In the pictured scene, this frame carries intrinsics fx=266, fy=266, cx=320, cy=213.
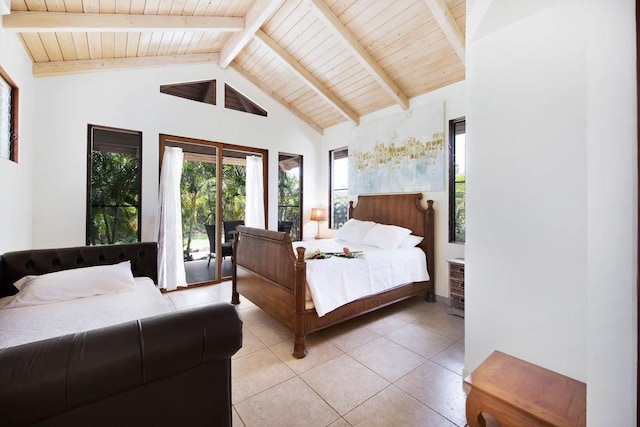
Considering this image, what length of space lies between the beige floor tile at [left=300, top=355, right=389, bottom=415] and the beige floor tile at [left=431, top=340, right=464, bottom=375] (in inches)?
21.7

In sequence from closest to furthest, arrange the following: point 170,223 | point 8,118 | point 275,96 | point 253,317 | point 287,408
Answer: point 287,408 < point 8,118 < point 253,317 < point 170,223 < point 275,96

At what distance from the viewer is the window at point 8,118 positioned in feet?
7.19

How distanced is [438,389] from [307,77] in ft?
12.9

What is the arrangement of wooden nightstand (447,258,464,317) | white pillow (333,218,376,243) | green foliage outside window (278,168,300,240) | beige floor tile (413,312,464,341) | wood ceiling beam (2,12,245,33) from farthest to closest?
green foliage outside window (278,168,300,240)
white pillow (333,218,376,243)
wooden nightstand (447,258,464,317)
beige floor tile (413,312,464,341)
wood ceiling beam (2,12,245,33)

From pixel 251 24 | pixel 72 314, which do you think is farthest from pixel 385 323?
pixel 251 24

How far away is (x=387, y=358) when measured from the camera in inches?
85.0

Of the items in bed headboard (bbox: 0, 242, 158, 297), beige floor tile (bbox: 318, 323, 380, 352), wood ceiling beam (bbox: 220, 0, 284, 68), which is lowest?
beige floor tile (bbox: 318, 323, 380, 352)

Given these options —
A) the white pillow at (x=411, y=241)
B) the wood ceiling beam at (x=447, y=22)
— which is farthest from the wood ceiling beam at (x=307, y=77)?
the white pillow at (x=411, y=241)

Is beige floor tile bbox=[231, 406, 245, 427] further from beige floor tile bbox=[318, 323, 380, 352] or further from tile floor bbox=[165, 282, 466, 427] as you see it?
beige floor tile bbox=[318, 323, 380, 352]

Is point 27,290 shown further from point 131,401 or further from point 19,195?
point 131,401

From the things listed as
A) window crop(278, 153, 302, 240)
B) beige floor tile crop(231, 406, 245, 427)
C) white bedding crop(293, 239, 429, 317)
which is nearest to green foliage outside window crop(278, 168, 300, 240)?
window crop(278, 153, 302, 240)

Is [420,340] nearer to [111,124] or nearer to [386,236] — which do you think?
[386,236]

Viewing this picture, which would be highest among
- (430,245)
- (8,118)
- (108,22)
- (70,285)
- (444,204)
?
(108,22)

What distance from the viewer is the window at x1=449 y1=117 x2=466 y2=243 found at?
3.31m
